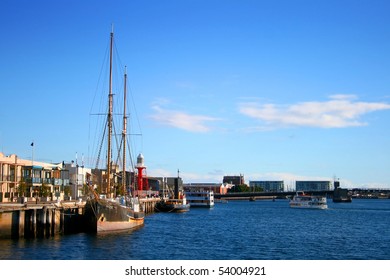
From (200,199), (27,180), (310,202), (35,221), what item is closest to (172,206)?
(200,199)

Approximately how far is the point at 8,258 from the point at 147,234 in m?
26.8

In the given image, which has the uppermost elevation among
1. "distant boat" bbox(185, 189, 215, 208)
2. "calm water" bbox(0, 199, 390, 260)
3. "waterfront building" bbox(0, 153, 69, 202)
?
"waterfront building" bbox(0, 153, 69, 202)

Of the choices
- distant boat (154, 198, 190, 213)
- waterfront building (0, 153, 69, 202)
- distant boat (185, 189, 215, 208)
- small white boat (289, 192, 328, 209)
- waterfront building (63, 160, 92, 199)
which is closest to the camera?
waterfront building (0, 153, 69, 202)

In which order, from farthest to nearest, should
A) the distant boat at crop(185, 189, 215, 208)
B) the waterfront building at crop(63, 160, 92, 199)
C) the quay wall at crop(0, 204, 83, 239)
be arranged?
1. the distant boat at crop(185, 189, 215, 208)
2. the waterfront building at crop(63, 160, 92, 199)
3. the quay wall at crop(0, 204, 83, 239)

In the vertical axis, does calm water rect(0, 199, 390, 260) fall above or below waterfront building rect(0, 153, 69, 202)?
below

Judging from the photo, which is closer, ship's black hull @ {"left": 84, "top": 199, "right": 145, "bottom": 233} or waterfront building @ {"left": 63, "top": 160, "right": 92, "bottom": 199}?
ship's black hull @ {"left": 84, "top": 199, "right": 145, "bottom": 233}

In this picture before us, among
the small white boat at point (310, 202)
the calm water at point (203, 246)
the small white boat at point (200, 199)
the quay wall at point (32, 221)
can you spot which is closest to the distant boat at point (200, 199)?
the small white boat at point (200, 199)

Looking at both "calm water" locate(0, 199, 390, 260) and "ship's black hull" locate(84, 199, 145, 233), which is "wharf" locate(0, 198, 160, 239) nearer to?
"ship's black hull" locate(84, 199, 145, 233)

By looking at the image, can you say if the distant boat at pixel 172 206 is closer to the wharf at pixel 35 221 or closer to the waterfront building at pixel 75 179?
the waterfront building at pixel 75 179

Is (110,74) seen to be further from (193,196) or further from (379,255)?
(193,196)

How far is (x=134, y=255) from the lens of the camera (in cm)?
4941

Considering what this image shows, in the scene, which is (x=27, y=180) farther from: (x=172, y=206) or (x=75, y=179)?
(x=172, y=206)

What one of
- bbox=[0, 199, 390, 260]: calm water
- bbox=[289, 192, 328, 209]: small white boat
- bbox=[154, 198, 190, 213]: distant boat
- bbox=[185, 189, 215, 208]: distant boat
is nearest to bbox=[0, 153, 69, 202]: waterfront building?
bbox=[0, 199, 390, 260]: calm water

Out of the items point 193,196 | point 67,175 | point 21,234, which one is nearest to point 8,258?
point 21,234
